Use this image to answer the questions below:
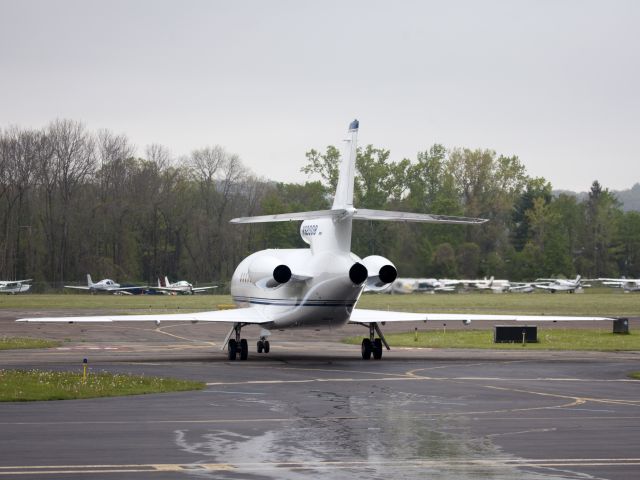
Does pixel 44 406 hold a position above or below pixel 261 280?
below

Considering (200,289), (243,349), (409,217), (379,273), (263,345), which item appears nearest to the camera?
(409,217)

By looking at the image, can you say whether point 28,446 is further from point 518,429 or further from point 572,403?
point 572,403

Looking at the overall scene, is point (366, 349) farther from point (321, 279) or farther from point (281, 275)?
point (281, 275)

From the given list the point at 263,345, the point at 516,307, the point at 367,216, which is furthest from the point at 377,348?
the point at 516,307

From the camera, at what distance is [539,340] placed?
167ft

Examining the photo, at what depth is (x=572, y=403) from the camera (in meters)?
24.7

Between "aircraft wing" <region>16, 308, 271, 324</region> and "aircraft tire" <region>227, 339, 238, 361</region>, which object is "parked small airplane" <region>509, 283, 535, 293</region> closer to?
"aircraft wing" <region>16, 308, 271, 324</region>

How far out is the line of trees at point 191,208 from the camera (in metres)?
120

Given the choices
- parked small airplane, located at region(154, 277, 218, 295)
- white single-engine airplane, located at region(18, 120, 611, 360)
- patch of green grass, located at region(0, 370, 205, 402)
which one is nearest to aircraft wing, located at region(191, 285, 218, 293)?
parked small airplane, located at region(154, 277, 218, 295)

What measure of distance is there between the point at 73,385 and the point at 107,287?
9141cm

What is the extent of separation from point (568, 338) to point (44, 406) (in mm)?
33880

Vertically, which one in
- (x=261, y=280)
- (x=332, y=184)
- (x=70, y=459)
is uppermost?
(x=332, y=184)

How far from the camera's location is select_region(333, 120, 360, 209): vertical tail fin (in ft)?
122

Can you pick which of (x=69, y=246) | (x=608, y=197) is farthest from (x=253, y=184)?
(x=608, y=197)
